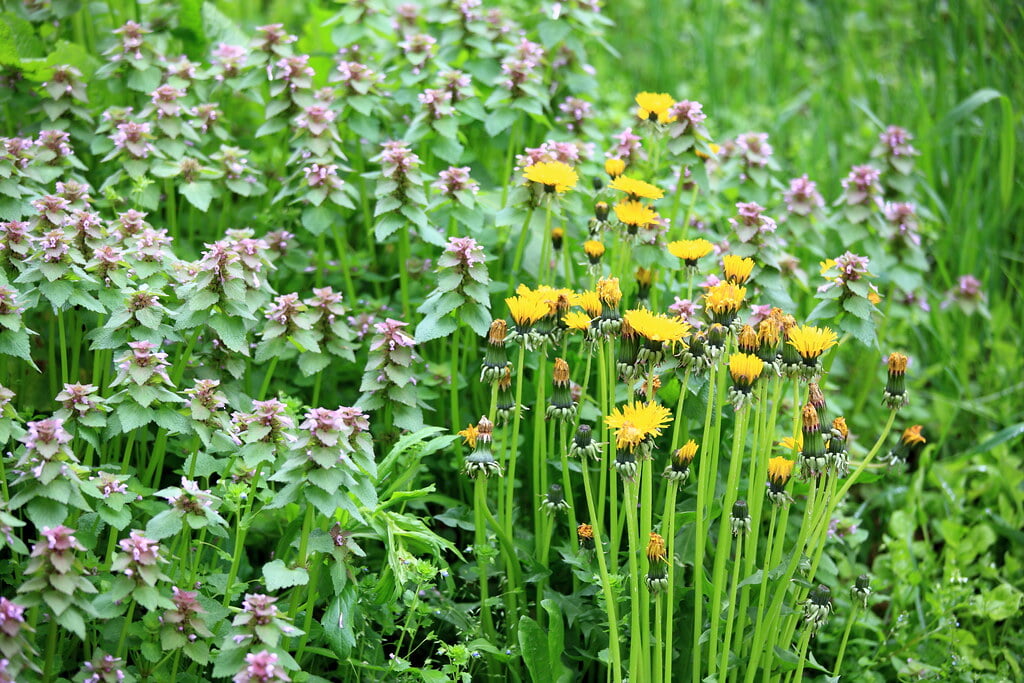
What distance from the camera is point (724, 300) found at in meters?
1.88

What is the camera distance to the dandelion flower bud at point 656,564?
74.8 inches

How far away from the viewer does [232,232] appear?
2.46 metres

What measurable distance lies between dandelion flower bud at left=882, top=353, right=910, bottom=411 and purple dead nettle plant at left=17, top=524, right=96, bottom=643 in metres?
1.62

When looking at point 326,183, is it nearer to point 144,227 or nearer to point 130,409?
point 144,227

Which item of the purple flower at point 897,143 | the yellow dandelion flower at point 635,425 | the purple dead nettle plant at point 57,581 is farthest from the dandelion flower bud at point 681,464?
the purple flower at point 897,143

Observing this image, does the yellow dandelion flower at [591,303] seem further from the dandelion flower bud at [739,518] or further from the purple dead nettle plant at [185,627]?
the purple dead nettle plant at [185,627]

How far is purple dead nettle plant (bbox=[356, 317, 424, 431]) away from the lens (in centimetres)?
229

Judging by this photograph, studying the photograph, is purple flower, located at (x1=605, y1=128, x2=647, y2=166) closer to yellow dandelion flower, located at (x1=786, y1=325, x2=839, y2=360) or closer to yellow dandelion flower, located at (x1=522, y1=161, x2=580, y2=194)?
yellow dandelion flower, located at (x1=522, y1=161, x2=580, y2=194)

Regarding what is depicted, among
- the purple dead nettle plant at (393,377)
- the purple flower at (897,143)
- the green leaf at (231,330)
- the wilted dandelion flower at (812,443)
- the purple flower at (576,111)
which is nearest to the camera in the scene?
the wilted dandelion flower at (812,443)

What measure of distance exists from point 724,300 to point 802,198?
1.36m

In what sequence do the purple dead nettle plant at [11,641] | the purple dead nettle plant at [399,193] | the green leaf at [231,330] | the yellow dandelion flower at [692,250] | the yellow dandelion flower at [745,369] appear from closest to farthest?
1. the purple dead nettle plant at [11,641]
2. the yellow dandelion flower at [745,369]
3. the yellow dandelion flower at [692,250]
4. the green leaf at [231,330]
5. the purple dead nettle plant at [399,193]

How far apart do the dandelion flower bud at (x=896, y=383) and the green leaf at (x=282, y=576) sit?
1247 millimetres

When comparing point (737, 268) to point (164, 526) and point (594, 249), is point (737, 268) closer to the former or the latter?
point (594, 249)

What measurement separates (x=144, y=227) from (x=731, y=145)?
1.95m
